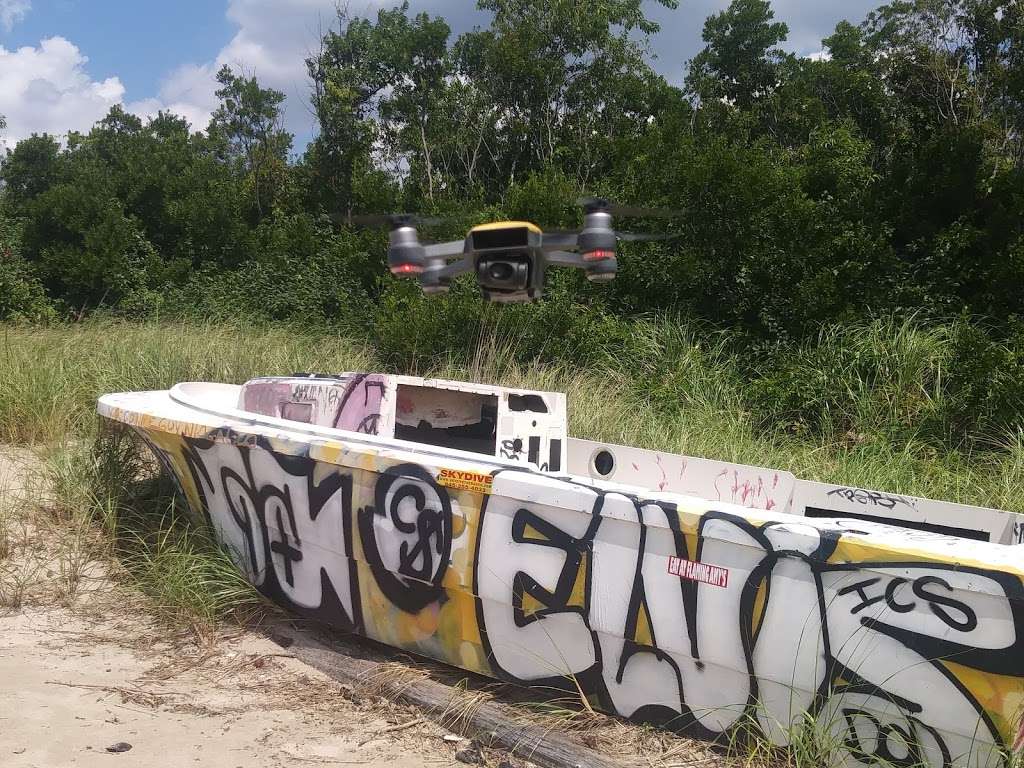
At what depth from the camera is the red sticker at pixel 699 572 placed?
109 inches

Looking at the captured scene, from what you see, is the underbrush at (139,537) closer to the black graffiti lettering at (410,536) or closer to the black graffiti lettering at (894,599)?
the black graffiti lettering at (410,536)

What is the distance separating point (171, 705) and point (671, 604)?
2074 mm

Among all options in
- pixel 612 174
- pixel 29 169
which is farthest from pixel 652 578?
pixel 29 169

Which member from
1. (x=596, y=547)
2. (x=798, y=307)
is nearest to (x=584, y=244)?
(x=596, y=547)

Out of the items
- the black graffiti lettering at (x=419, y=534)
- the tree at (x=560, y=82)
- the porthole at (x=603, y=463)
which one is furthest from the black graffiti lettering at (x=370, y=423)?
the tree at (x=560, y=82)

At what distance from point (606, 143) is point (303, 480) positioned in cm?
995

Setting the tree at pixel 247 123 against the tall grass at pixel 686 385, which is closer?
the tall grass at pixel 686 385

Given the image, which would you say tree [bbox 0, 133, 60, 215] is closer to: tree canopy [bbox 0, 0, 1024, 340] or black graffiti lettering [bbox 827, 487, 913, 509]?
tree canopy [bbox 0, 0, 1024, 340]

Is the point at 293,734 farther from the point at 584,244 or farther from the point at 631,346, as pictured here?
the point at 631,346

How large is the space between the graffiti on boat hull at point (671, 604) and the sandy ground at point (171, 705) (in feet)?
1.19

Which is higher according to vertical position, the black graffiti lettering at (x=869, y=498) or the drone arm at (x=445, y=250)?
the drone arm at (x=445, y=250)

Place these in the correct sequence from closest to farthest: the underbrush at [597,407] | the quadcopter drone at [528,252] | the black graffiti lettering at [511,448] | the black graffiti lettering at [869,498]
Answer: the quadcopter drone at [528,252], the black graffiti lettering at [869,498], the underbrush at [597,407], the black graffiti lettering at [511,448]

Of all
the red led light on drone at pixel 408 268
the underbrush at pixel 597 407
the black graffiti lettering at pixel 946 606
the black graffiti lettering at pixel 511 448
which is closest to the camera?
the black graffiti lettering at pixel 946 606

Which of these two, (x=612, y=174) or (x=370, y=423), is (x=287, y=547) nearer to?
(x=370, y=423)
